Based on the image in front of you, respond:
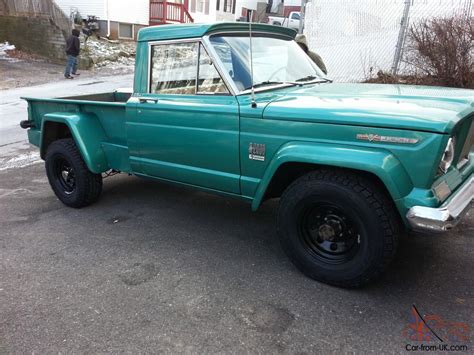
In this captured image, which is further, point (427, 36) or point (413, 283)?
point (427, 36)

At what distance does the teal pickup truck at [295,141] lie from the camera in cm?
263

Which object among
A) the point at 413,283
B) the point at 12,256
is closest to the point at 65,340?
the point at 12,256

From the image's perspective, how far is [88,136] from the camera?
4.48m

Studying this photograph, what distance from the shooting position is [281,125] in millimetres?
3080

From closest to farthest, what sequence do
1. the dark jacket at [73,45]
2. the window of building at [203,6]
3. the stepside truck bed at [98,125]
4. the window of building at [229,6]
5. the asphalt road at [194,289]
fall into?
the asphalt road at [194,289] < the stepside truck bed at [98,125] < the dark jacket at [73,45] < the window of building at [203,6] < the window of building at [229,6]

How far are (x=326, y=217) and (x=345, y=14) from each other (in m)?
7.94

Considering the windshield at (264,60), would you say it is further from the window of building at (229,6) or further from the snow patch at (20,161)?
the window of building at (229,6)

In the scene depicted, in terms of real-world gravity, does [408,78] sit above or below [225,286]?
above

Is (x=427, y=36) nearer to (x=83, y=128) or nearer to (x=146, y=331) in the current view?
(x=83, y=128)

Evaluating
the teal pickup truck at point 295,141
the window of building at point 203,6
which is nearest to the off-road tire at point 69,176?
the teal pickup truck at point 295,141

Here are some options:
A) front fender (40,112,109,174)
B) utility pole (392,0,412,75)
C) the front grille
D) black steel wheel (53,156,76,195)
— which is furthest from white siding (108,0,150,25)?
the front grille

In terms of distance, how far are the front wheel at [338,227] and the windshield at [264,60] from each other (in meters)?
1.06

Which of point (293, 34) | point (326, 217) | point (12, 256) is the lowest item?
point (12, 256)

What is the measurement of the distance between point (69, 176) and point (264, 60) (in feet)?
8.71
